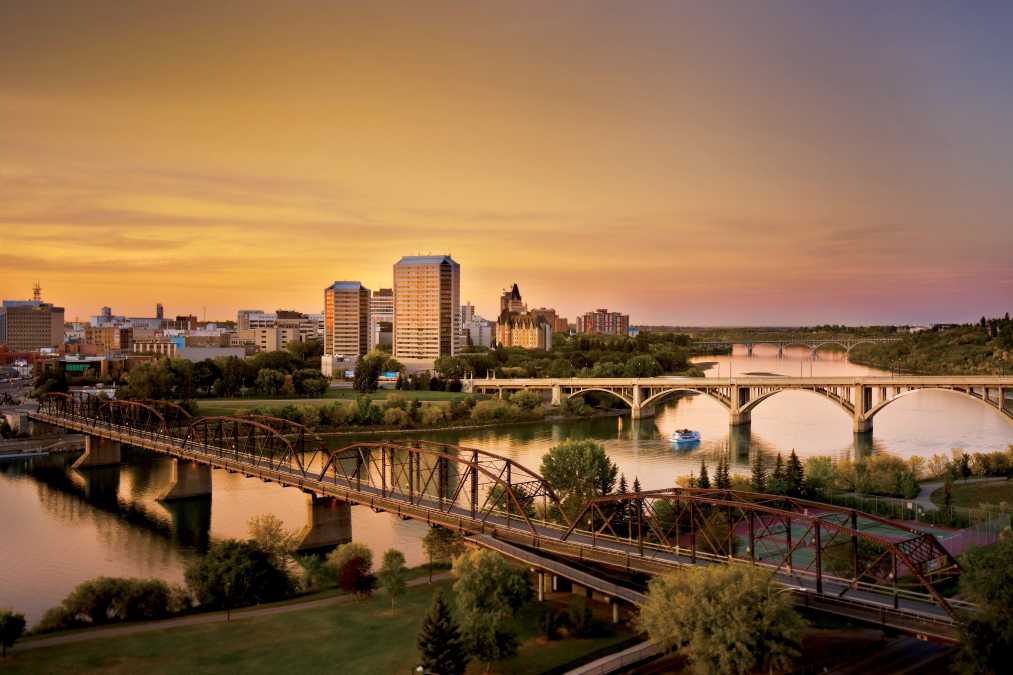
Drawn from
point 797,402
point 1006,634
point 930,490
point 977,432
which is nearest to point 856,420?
point 977,432

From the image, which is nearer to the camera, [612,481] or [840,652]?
[840,652]

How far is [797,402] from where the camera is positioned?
81.5 m

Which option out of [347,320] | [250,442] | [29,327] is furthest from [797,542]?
[29,327]

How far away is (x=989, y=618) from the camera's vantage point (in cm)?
1570

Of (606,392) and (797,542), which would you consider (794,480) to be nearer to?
(797,542)

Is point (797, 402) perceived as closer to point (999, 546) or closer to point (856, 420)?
point (856, 420)

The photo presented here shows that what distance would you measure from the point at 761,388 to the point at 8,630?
5429cm

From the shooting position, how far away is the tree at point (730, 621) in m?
15.9

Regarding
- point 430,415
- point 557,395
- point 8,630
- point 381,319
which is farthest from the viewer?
point 381,319

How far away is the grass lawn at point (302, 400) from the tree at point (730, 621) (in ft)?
171

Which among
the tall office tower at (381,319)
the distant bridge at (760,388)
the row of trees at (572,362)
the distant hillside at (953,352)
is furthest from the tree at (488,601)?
the tall office tower at (381,319)

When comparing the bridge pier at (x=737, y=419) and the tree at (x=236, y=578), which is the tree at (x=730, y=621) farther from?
the bridge pier at (x=737, y=419)

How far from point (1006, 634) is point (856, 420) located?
4279 centimetres

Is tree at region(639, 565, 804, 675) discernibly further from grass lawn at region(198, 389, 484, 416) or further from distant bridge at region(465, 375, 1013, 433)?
grass lawn at region(198, 389, 484, 416)
